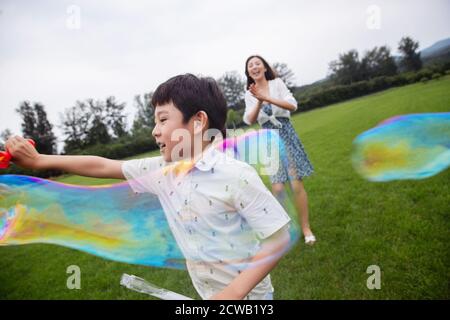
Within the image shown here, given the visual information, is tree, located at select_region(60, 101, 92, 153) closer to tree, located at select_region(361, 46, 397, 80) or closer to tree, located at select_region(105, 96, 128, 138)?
tree, located at select_region(105, 96, 128, 138)

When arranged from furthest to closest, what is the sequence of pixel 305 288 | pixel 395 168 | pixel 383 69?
pixel 383 69, pixel 305 288, pixel 395 168

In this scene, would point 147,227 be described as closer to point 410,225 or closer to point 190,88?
point 190,88

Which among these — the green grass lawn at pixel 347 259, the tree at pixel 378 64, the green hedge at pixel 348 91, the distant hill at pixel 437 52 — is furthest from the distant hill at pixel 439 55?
the green grass lawn at pixel 347 259

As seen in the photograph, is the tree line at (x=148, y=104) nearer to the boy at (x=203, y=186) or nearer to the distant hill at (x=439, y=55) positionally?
the distant hill at (x=439, y=55)

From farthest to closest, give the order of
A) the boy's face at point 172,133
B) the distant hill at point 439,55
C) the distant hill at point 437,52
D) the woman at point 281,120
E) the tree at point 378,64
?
the tree at point 378,64
the distant hill at point 437,52
the distant hill at point 439,55
the woman at point 281,120
the boy's face at point 172,133

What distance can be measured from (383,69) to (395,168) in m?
56.7

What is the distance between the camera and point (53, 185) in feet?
5.90

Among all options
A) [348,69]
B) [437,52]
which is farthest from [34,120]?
[437,52]

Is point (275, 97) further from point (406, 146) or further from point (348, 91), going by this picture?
point (348, 91)

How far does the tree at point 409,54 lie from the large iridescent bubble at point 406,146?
5843 centimetres

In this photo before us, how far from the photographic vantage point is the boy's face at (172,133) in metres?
1.36
